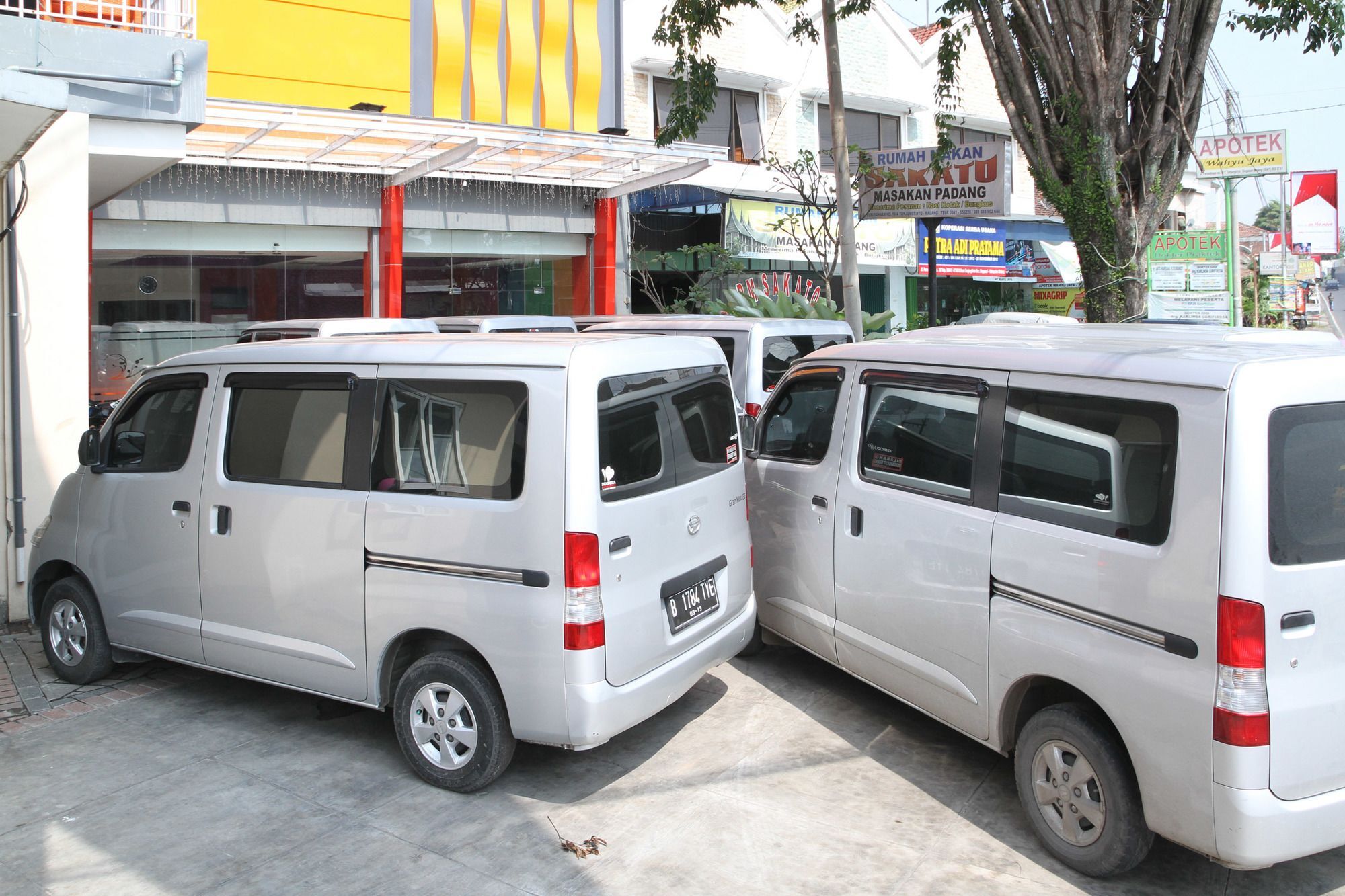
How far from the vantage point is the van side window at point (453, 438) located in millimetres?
4695

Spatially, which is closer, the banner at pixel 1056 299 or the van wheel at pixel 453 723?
the van wheel at pixel 453 723

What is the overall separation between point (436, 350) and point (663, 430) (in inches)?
42.9

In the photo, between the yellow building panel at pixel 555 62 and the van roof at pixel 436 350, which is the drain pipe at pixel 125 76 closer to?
the van roof at pixel 436 350

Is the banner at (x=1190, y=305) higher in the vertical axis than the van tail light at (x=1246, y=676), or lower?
higher

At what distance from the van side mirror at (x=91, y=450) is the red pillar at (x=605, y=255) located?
10.9 m

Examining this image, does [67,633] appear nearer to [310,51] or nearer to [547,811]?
[547,811]

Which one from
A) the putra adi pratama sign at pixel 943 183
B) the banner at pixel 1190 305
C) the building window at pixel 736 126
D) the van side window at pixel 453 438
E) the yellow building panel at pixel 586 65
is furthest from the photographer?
the banner at pixel 1190 305

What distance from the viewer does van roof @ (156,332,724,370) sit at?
4.75m

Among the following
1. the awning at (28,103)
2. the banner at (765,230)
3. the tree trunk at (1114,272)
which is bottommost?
the tree trunk at (1114,272)

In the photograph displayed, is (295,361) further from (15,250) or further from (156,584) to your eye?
(15,250)

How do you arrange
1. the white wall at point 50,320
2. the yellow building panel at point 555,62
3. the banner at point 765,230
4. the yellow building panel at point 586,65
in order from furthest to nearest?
the banner at point 765,230 → the yellow building panel at point 586,65 → the yellow building panel at point 555,62 → the white wall at point 50,320

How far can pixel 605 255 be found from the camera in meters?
16.7

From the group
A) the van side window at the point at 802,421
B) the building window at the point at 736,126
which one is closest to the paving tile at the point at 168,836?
the van side window at the point at 802,421

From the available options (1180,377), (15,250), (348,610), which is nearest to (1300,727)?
(1180,377)
